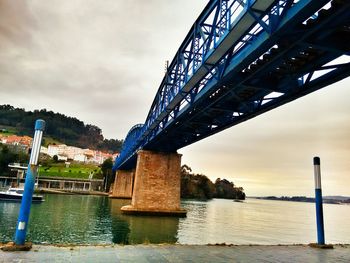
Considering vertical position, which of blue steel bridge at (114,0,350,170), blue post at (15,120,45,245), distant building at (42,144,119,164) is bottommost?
blue post at (15,120,45,245)

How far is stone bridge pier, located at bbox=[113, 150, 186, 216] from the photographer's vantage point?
3772 cm

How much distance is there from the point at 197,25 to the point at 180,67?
573 centimetres

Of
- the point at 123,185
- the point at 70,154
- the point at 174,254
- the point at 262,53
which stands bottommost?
the point at 174,254

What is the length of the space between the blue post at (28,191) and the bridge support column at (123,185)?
7955 centimetres

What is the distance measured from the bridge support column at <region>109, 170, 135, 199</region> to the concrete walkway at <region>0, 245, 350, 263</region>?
79.4m

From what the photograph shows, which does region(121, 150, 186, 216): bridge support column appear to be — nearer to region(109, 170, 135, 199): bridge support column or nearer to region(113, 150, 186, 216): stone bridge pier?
region(113, 150, 186, 216): stone bridge pier

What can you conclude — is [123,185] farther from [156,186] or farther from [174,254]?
[174,254]

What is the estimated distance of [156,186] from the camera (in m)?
39.0

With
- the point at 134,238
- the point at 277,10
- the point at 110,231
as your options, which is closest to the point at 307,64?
the point at 277,10

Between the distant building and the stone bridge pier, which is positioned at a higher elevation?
the distant building

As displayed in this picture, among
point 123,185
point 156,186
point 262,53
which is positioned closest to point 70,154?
point 123,185

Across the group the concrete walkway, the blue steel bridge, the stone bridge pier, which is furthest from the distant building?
the concrete walkway

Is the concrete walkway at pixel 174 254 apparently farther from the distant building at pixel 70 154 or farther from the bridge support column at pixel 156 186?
the distant building at pixel 70 154

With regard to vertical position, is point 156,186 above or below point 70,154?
below
